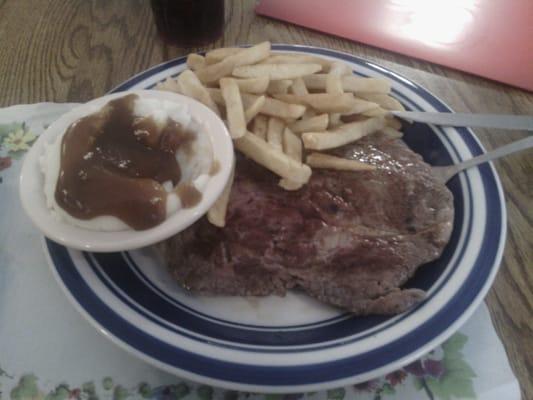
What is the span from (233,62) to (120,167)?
0.69 m

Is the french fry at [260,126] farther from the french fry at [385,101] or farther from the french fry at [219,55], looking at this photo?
the french fry at [385,101]

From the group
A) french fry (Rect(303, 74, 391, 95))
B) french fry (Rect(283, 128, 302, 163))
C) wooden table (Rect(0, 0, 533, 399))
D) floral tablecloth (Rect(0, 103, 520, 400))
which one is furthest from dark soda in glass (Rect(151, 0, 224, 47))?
floral tablecloth (Rect(0, 103, 520, 400))

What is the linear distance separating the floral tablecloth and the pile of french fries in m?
0.57

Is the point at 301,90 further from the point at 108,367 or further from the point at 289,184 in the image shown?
the point at 108,367

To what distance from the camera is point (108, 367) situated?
1.43 m

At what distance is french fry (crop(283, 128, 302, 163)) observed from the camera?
1.65 m

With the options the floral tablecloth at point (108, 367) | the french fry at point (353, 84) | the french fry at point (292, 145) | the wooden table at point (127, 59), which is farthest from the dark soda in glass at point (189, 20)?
the floral tablecloth at point (108, 367)

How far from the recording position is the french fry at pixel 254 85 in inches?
67.8

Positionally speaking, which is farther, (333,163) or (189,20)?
(189,20)

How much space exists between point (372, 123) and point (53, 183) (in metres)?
1.23

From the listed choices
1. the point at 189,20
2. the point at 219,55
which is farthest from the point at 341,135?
the point at 189,20

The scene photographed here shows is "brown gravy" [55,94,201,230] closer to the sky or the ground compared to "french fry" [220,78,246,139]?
closer to the ground

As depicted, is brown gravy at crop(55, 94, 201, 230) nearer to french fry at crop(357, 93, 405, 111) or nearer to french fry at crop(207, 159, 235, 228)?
french fry at crop(207, 159, 235, 228)

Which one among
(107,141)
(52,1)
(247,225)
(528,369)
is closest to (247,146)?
(247,225)
